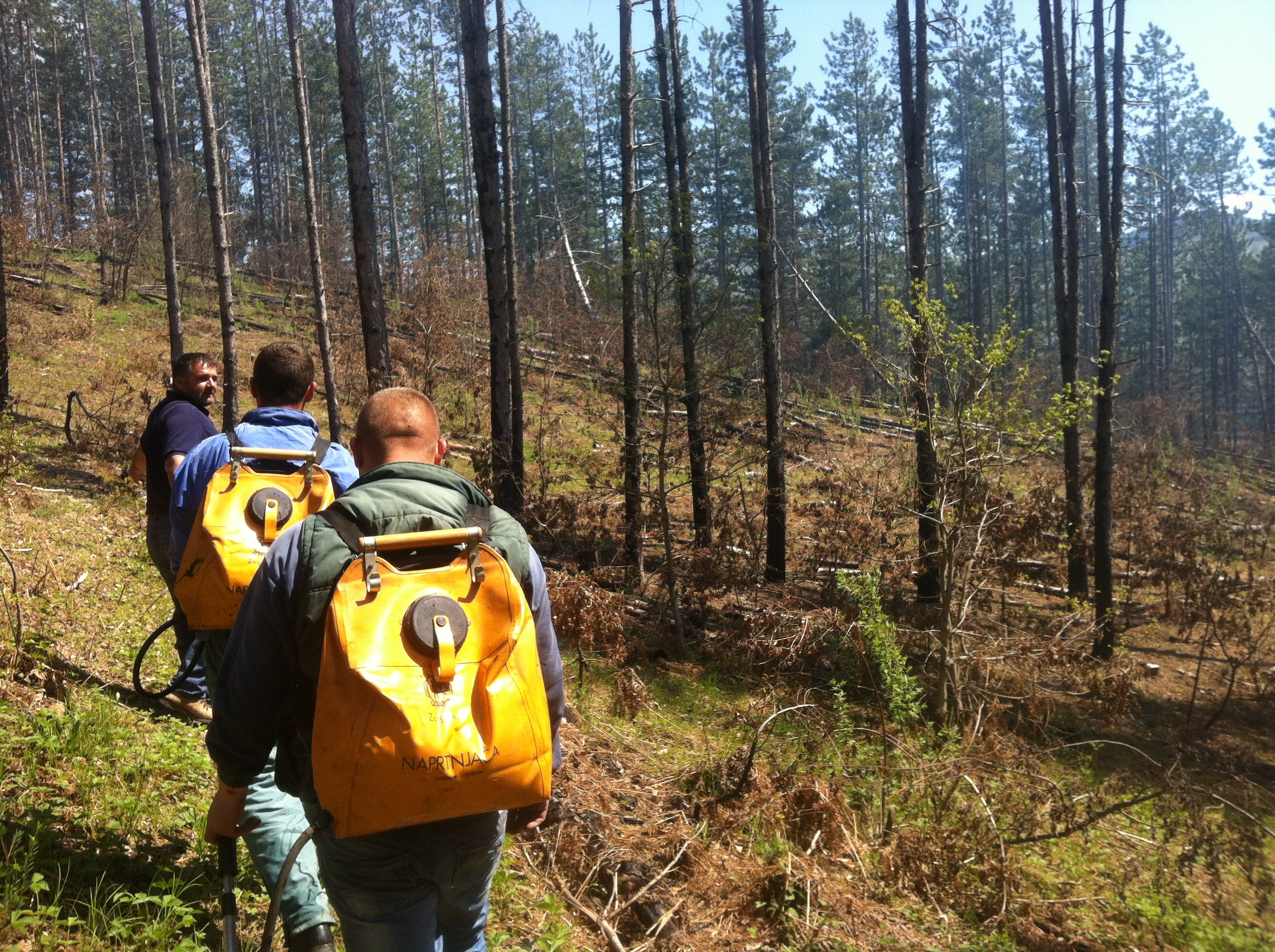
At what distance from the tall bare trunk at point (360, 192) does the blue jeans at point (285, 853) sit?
7.01 meters

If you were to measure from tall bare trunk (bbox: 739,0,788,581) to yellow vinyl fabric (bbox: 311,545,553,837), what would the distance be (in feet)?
35.4

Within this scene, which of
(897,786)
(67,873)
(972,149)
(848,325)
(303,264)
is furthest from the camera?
(972,149)

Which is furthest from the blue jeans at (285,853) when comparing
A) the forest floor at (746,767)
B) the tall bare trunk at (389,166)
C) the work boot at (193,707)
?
the tall bare trunk at (389,166)

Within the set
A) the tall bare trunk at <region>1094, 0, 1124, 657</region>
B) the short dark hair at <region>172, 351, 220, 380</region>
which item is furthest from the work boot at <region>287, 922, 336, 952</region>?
the tall bare trunk at <region>1094, 0, 1124, 657</region>

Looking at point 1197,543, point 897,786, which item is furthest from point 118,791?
point 1197,543

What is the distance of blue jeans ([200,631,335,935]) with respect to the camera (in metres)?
2.88

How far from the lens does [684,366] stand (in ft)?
33.1

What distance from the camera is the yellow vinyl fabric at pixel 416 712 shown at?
5.99 ft

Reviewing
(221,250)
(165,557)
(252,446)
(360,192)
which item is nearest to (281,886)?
(252,446)

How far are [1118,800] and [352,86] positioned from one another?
10602 millimetres

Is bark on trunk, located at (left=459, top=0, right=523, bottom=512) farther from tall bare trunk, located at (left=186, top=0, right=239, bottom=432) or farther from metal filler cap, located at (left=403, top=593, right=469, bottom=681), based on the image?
metal filler cap, located at (left=403, top=593, right=469, bottom=681)

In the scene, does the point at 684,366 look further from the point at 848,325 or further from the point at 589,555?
the point at 589,555

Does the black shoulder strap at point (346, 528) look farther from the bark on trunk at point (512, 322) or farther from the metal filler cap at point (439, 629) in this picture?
the bark on trunk at point (512, 322)

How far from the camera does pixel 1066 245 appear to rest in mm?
15906
